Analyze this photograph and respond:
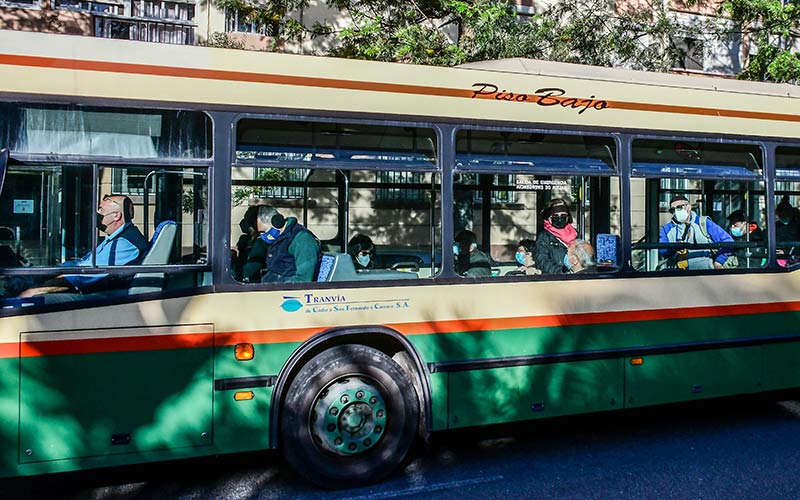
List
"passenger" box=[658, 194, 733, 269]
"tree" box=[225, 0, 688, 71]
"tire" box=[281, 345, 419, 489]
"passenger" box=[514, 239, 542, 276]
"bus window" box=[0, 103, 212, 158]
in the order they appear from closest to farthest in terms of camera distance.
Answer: "bus window" box=[0, 103, 212, 158] < "tire" box=[281, 345, 419, 489] < "passenger" box=[514, 239, 542, 276] < "passenger" box=[658, 194, 733, 269] < "tree" box=[225, 0, 688, 71]

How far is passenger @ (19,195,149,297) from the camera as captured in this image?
15.3ft

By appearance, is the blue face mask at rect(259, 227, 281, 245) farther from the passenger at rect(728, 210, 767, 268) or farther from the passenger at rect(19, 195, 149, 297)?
the passenger at rect(728, 210, 767, 268)

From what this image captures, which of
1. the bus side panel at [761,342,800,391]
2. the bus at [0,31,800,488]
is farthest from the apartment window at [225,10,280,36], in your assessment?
the bus side panel at [761,342,800,391]

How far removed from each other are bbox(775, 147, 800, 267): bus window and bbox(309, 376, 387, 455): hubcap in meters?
3.85

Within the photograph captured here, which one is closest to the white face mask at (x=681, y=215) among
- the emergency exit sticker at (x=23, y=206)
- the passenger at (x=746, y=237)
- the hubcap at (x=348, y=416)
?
the passenger at (x=746, y=237)

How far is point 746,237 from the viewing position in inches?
270

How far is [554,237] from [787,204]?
2329 millimetres

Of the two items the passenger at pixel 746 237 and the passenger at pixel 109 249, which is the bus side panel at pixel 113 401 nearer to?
the passenger at pixel 109 249

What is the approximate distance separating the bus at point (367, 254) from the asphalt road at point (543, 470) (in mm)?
375

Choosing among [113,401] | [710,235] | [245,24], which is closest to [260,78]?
[113,401]

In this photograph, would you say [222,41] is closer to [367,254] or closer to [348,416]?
[367,254]

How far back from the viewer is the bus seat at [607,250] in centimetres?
623

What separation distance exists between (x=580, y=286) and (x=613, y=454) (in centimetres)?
132

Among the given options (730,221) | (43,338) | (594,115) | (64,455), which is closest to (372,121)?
(594,115)
